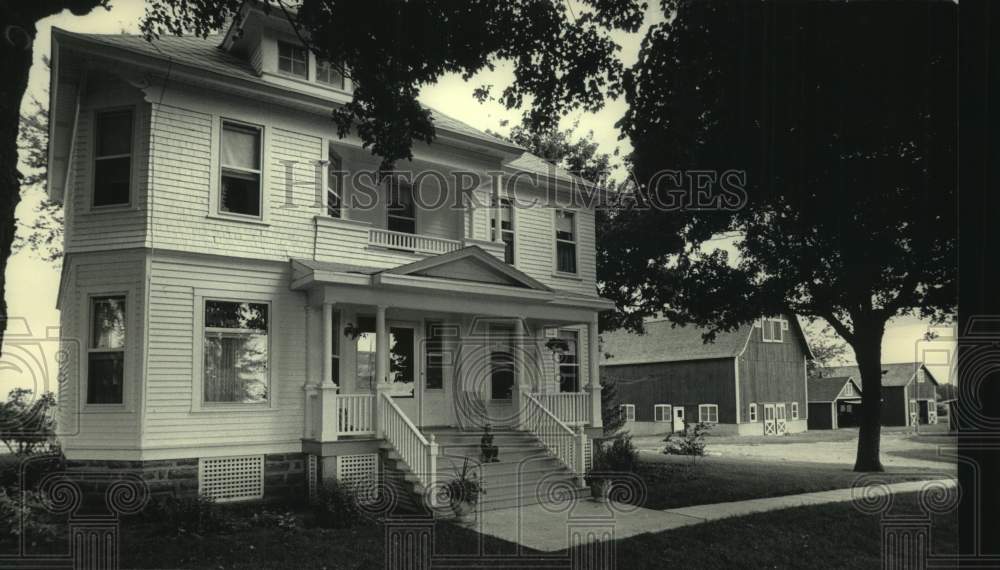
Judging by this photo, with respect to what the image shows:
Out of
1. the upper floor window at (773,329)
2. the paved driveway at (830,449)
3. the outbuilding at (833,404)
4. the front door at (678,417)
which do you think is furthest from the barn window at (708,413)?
the outbuilding at (833,404)

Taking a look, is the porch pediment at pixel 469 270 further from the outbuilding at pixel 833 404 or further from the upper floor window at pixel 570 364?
the outbuilding at pixel 833 404

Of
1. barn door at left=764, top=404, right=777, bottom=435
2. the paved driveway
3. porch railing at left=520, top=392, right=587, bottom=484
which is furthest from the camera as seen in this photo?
barn door at left=764, top=404, right=777, bottom=435

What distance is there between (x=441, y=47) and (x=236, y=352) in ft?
22.1

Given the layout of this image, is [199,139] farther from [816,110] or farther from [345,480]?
[816,110]

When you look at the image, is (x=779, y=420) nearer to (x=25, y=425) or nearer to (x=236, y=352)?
(x=236, y=352)

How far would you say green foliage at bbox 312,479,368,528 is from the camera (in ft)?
35.0

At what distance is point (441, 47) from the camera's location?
9.82 m

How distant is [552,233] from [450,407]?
5.42 metres

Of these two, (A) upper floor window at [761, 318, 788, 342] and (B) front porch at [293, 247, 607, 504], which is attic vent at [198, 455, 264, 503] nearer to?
(B) front porch at [293, 247, 607, 504]

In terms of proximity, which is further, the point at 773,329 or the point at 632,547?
the point at 773,329

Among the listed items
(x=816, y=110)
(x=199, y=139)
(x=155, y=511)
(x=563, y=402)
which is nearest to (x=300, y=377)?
(x=155, y=511)

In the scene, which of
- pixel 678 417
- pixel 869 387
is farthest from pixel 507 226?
pixel 678 417

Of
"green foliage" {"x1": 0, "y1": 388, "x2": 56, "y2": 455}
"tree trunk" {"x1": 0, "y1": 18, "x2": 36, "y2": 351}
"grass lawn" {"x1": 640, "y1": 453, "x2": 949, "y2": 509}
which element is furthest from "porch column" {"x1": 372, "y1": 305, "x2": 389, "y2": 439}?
"tree trunk" {"x1": 0, "y1": 18, "x2": 36, "y2": 351}

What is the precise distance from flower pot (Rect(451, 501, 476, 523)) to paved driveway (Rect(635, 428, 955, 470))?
15750 mm
